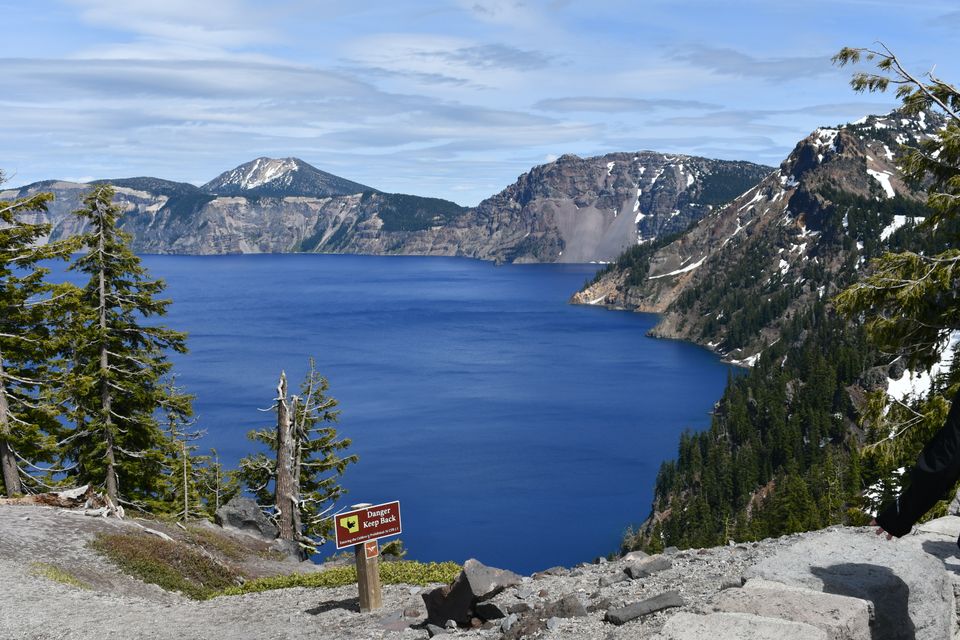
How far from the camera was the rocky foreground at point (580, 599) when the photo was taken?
8.50m

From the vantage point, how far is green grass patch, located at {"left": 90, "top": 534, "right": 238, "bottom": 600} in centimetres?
2231

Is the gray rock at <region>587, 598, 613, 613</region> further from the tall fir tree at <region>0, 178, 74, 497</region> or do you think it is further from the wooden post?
the tall fir tree at <region>0, 178, 74, 497</region>

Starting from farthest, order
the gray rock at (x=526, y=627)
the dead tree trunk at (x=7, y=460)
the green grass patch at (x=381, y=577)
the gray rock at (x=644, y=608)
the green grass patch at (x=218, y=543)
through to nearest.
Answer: the dead tree trunk at (x=7, y=460) < the green grass patch at (x=218, y=543) < the green grass patch at (x=381, y=577) < the gray rock at (x=526, y=627) < the gray rock at (x=644, y=608)

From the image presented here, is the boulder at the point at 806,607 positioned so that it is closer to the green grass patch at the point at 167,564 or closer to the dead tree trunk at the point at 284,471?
the green grass patch at the point at 167,564

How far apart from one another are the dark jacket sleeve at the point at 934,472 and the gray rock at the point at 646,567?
7.21m

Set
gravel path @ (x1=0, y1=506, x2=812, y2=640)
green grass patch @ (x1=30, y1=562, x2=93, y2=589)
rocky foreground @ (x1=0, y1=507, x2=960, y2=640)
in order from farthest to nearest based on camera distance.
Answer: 1. green grass patch @ (x1=30, y1=562, x2=93, y2=589)
2. gravel path @ (x1=0, y1=506, x2=812, y2=640)
3. rocky foreground @ (x1=0, y1=507, x2=960, y2=640)

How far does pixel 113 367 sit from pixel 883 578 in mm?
30256

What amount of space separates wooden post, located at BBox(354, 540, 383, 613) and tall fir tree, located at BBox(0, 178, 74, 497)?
54.0 ft

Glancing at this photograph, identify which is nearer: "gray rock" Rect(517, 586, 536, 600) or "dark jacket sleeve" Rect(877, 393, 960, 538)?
"dark jacket sleeve" Rect(877, 393, 960, 538)

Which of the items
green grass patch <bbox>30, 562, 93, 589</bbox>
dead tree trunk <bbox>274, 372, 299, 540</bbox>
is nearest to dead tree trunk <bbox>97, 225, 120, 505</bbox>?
dead tree trunk <bbox>274, 372, 299, 540</bbox>

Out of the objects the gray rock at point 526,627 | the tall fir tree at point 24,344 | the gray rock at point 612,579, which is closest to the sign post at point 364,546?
the gray rock at point 612,579

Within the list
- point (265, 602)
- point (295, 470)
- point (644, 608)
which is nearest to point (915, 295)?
point (644, 608)

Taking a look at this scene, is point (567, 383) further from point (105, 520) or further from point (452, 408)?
point (105, 520)

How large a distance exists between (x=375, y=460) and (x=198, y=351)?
84.9 metres
